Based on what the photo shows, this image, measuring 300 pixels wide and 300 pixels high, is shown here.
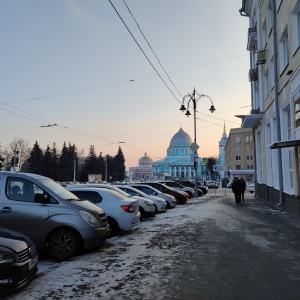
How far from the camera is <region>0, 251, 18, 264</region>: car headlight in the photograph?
14.6 feet

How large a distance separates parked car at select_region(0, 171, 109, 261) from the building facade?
25.3 ft

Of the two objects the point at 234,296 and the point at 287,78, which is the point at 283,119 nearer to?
the point at 287,78

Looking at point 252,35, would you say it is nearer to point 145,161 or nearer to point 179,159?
point 179,159

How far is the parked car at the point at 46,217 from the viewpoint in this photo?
711 centimetres

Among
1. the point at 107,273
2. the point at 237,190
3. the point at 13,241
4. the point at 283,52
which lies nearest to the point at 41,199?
the point at 107,273

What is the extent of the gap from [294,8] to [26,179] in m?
11.0

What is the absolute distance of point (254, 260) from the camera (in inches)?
260

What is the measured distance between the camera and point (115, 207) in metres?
10.1

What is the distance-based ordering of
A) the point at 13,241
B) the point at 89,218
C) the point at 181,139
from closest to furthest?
the point at 13,241, the point at 89,218, the point at 181,139

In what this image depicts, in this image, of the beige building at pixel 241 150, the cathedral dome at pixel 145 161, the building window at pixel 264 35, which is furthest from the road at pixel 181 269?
the cathedral dome at pixel 145 161

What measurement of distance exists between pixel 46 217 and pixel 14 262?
2630mm

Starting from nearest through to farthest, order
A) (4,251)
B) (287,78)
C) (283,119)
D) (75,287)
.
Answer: (4,251), (75,287), (287,78), (283,119)

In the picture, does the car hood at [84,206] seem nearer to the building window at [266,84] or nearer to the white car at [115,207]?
the white car at [115,207]

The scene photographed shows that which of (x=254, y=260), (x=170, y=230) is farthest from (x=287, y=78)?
(x=254, y=260)
